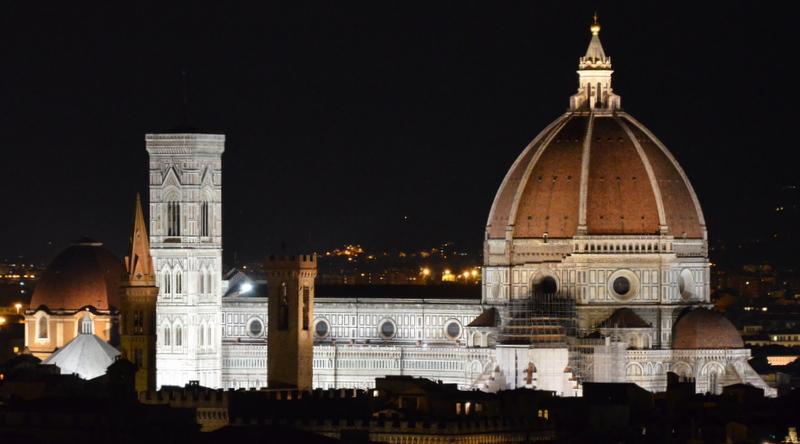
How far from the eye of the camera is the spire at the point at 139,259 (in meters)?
128

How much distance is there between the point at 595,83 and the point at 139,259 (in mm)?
25977

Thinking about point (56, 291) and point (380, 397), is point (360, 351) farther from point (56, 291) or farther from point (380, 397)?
point (380, 397)

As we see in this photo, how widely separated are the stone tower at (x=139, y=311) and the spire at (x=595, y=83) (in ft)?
77.0

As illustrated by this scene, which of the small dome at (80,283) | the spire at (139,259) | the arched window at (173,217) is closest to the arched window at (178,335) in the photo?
the arched window at (173,217)

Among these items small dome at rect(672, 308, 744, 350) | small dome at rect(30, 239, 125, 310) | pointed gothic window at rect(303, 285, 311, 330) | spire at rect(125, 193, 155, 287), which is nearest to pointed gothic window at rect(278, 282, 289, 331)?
pointed gothic window at rect(303, 285, 311, 330)

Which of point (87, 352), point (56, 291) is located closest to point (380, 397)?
point (87, 352)

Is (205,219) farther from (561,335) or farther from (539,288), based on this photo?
(561,335)

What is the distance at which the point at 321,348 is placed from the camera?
14525 cm

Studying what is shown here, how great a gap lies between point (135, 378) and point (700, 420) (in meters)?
23.4

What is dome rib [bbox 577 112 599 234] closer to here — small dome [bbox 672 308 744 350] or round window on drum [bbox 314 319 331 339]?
small dome [bbox 672 308 744 350]

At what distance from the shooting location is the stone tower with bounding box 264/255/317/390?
411ft

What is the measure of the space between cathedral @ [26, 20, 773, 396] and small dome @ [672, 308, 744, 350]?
59mm

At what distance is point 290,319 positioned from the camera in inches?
4956

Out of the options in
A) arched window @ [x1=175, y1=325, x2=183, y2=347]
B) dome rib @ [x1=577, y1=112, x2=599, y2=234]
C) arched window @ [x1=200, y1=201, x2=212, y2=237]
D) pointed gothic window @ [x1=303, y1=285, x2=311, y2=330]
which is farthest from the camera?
dome rib @ [x1=577, y1=112, x2=599, y2=234]
